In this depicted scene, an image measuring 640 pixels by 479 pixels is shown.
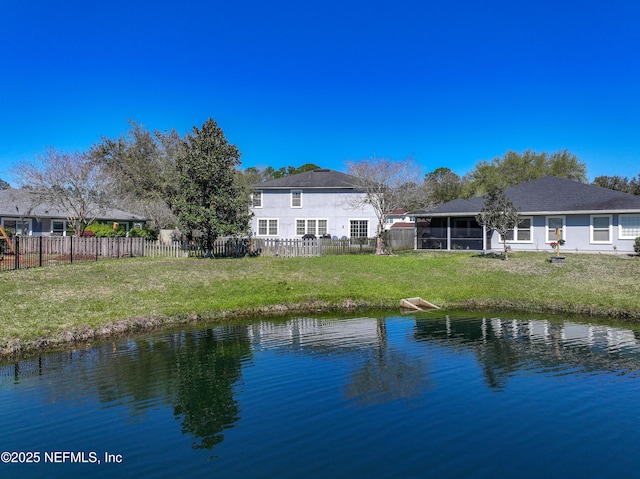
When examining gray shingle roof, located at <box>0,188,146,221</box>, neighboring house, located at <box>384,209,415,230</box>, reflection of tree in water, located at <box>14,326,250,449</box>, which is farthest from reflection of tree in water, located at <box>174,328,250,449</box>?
gray shingle roof, located at <box>0,188,146,221</box>

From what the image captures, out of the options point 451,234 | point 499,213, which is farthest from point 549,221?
point 499,213

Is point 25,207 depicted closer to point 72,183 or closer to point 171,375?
point 72,183

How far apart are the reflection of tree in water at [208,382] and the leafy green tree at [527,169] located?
5180 centimetres

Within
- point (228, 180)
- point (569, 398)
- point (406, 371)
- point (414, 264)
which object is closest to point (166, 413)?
point (406, 371)

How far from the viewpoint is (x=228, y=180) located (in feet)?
92.1

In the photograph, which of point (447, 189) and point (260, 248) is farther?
point (447, 189)

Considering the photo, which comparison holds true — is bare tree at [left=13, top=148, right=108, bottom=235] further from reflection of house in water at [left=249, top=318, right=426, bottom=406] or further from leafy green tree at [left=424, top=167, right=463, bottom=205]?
leafy green tree at [left=424, top=167, right=463, bottom=205]

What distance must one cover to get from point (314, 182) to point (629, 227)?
922 inches

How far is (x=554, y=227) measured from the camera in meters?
29.5

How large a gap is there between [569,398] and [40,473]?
8573 millimetres

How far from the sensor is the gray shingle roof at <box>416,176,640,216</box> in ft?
90.2

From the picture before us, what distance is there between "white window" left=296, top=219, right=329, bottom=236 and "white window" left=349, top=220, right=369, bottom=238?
231 cm

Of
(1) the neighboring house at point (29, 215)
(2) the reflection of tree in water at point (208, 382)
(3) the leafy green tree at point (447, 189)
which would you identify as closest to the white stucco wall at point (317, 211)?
(1) the neighboring house at point (29, 215)

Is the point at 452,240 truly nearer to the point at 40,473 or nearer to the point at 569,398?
the point at 569,398
